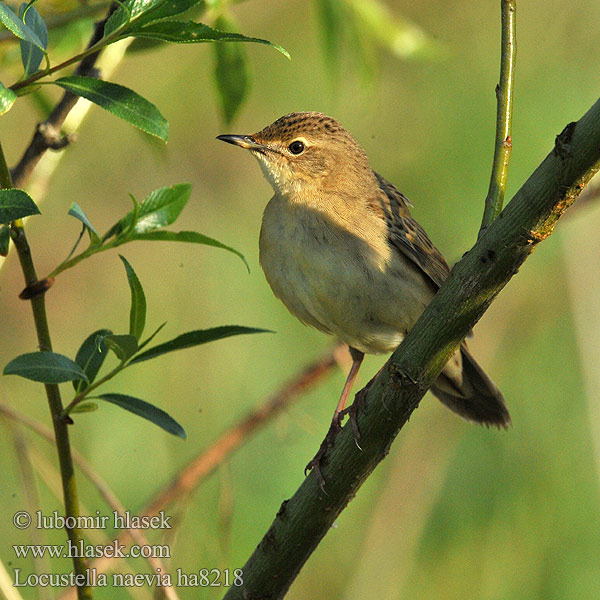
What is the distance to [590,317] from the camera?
430 cm

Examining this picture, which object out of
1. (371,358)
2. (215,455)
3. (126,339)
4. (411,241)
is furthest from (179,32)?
(371,358)

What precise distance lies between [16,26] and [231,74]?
1.08 m

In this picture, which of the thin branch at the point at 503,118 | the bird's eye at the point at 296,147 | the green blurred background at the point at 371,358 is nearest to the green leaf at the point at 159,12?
the thin branch at the point at 503,118

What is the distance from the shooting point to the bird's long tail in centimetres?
414

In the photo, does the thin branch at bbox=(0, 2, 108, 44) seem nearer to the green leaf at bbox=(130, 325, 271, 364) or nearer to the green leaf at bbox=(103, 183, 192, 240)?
the green leaf at bbox=(103, 183, 192, 240)

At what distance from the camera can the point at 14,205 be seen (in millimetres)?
1661

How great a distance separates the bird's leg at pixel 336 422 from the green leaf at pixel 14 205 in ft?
2.93

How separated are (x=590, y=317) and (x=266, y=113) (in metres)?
3.25

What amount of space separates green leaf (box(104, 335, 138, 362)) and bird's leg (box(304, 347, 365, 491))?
51cm

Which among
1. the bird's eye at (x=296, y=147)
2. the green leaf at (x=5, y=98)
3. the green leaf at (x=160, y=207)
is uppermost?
the bird's eye at (x=296, y=147)

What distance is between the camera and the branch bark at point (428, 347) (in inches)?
67.2

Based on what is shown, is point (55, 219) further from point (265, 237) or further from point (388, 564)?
point (388, 564)

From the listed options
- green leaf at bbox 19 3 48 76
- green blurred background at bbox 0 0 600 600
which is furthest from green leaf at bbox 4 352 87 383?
green blurred background at bbox 0 0 600 600

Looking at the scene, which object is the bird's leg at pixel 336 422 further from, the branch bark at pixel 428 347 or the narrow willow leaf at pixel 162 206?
the narrow willow leaf at pixel 162 206
